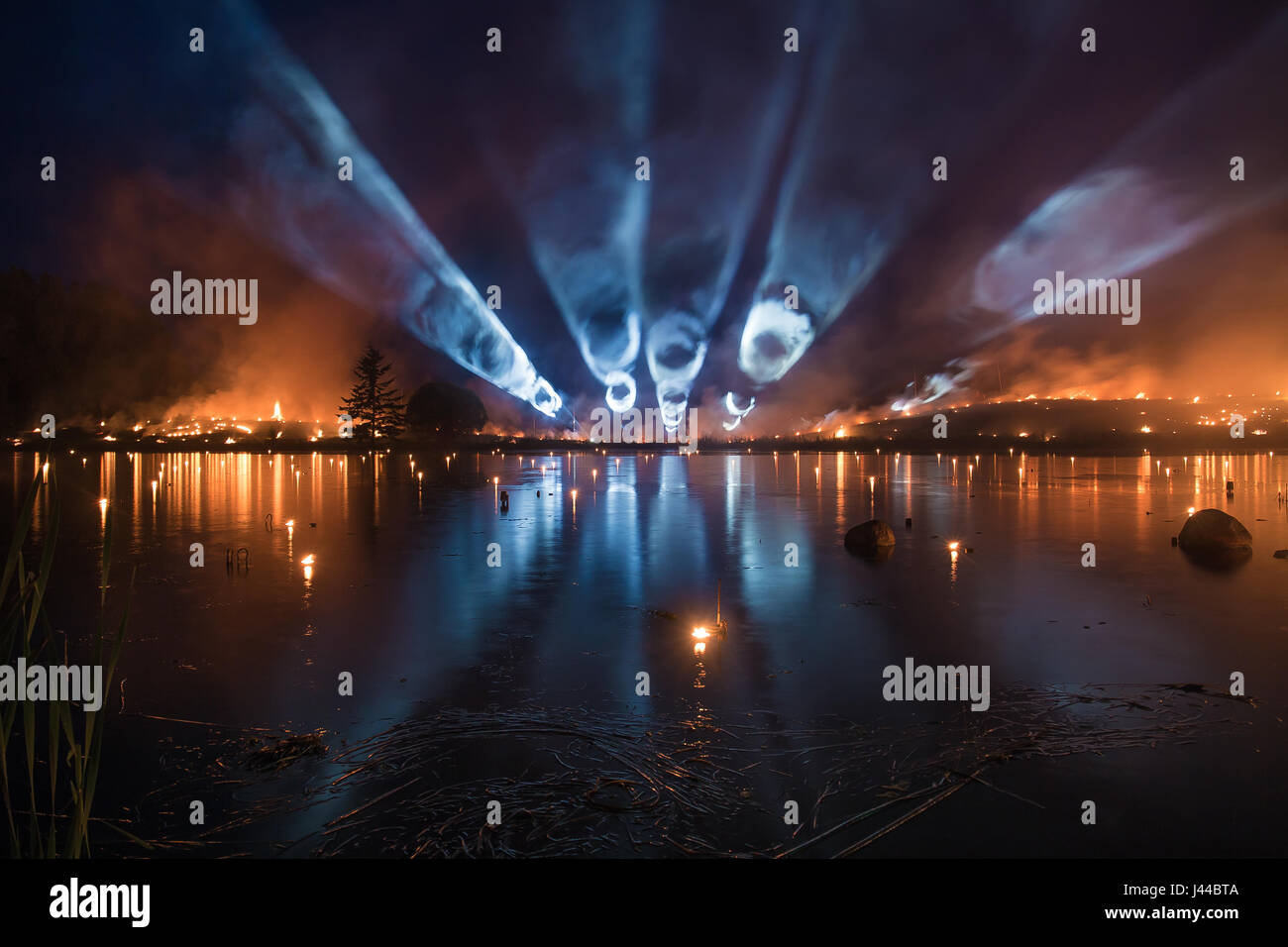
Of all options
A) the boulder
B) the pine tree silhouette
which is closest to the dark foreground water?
the boulder

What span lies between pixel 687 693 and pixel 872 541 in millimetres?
14884

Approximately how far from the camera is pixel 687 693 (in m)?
10.9

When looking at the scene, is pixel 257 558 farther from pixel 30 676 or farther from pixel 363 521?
pixel 30 676

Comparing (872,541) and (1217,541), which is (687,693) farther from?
(1217,541)

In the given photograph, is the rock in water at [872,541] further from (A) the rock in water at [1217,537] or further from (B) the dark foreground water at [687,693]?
A: (A) the rock in water at [1217,537]

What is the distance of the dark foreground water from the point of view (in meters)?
7.26

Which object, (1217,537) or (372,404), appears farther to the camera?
(372,404)

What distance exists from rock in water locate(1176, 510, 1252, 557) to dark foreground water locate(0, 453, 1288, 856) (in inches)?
43.7

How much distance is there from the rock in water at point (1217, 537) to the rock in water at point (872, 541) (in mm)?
9454

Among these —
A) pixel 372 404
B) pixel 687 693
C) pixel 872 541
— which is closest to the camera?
pixel 687 693

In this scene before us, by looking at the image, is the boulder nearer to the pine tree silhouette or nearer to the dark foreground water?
the dark foreground water

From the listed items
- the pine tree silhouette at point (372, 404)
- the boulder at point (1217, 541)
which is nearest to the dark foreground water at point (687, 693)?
the boulder at point (1217, 541)

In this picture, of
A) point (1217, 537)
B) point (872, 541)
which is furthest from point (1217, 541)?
point (872, 541)

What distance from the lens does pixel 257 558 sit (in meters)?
22.5
